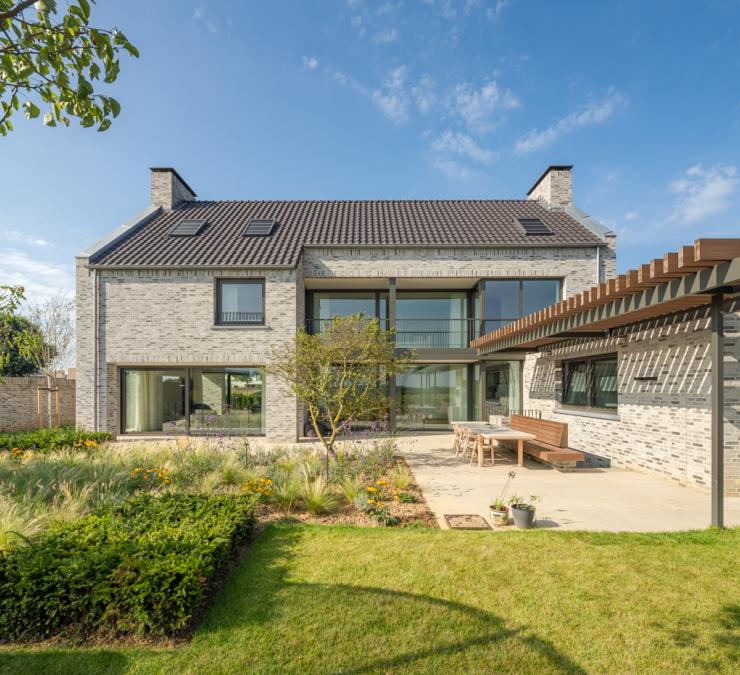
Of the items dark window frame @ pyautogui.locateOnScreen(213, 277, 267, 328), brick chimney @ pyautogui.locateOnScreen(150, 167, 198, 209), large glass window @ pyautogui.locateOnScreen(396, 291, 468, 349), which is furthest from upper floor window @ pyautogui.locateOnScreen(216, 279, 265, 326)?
brick chimney @ pyautogui.locateOnScreen(150, 167, 198, 209)

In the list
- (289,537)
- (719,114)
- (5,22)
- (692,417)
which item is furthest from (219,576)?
(719,114)

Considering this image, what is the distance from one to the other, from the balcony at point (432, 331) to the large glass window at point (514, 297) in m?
0.76

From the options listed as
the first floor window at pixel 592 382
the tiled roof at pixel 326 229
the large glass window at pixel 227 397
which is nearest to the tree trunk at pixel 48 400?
the tiled roof at pixel 326 229

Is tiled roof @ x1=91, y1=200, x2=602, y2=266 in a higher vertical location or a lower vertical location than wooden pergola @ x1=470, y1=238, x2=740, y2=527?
higher

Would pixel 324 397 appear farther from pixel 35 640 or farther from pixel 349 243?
pixel 349 243

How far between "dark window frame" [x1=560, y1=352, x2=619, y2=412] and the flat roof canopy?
1.14 metres

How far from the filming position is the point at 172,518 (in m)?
4.56

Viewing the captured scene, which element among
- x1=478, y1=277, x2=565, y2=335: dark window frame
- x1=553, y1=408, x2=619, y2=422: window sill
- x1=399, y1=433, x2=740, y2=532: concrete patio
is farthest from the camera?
x1=478, y1=277, x2=565, y2=335: dark window frame

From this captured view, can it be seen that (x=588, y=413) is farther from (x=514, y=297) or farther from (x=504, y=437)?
(x=514, y=297)

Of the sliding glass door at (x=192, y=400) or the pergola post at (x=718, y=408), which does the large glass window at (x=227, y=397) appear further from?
the pergola post at (x=718, y=408)

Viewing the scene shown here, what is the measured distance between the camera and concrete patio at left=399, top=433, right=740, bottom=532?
17.7 feet

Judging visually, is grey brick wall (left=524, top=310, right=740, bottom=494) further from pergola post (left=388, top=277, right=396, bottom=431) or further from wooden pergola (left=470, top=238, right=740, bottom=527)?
pergola post (left=388, top=277, right=396, bottom=431)

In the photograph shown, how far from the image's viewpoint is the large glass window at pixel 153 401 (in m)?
13.3

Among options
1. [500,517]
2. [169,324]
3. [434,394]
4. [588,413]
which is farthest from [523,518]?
[169,324]
